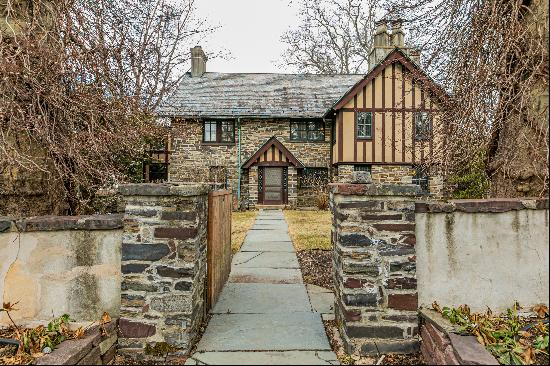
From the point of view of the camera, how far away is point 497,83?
4254mm

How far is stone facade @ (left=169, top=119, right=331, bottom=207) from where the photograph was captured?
2067 centimetres

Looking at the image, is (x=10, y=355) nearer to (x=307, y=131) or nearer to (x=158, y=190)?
(x=158, y=190)

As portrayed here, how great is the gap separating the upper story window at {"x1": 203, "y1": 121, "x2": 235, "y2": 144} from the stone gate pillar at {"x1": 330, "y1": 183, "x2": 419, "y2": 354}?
58.0ft

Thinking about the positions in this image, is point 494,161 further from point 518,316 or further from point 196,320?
point 196,320

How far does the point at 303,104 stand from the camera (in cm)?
2114

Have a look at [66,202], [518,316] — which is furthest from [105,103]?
[518,316]

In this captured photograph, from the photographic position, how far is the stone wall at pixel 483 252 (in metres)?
3.72

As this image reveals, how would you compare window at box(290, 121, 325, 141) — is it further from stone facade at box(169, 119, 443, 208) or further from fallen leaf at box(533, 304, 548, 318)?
fallen leaf at box(533, 304, 548, 318)

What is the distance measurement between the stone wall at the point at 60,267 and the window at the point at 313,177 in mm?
17065

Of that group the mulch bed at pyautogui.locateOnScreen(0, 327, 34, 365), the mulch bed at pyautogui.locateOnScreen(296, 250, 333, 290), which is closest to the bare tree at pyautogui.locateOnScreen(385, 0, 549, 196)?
the mulch bed at pyautogui.locateOnScreen(296, 250, 333, 290)

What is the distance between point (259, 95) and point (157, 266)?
1895 cm

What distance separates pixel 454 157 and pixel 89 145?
15.4 feet

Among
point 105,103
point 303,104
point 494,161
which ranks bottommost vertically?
point 494,161

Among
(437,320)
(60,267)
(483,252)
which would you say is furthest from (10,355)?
(483,252)
